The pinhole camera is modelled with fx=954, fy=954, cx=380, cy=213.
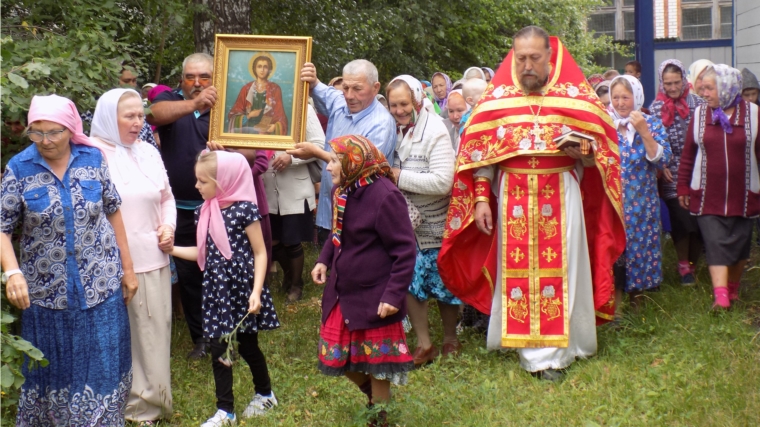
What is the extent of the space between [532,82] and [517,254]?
1.12 meters

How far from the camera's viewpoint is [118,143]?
17.9 ft

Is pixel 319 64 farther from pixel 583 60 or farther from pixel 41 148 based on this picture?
pixel 583 60

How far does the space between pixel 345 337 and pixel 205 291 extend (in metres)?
0.91

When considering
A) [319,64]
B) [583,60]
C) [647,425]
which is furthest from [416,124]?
[583,60]

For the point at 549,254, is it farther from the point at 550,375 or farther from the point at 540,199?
the point at 550,375

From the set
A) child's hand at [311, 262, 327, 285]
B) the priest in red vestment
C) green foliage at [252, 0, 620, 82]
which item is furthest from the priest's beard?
green foliage at [252, 0, 620, 82]

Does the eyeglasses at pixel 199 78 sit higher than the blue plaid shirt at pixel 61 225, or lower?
higher

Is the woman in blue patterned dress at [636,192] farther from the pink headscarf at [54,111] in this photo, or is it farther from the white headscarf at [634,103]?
the pink headscarf at [54,111]

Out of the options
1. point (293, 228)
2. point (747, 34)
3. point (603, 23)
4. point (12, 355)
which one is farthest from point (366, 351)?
point (603, 23)

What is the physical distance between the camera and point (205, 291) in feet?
17.7

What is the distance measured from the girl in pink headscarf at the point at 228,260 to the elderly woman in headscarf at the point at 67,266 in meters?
0.47

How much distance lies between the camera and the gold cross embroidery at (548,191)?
243 inches

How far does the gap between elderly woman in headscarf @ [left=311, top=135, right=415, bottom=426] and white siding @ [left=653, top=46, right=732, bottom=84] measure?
8.75 m

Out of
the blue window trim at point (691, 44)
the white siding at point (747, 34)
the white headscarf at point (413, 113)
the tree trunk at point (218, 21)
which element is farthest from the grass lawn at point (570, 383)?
the blue window trim at point (691, 44)
